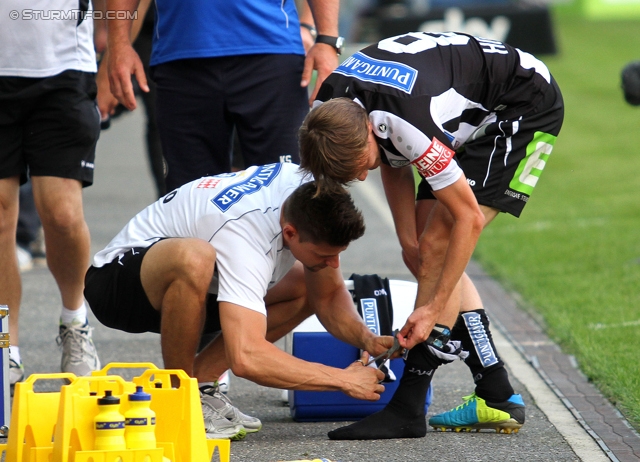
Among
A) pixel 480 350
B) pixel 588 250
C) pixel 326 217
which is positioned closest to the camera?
pixel 326 217

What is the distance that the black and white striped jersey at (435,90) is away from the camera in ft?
11.2

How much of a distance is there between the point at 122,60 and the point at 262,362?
5.55 ft

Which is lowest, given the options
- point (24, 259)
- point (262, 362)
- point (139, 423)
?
point (24, 259)

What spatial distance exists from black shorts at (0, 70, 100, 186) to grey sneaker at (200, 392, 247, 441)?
1.27m

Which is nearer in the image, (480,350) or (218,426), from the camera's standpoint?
(218,426)

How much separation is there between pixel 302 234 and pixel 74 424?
102 cm

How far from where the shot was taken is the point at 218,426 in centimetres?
379

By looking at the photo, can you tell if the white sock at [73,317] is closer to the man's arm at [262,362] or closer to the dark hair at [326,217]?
the man's arm at [262,362]

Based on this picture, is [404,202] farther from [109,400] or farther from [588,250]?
[588,250]

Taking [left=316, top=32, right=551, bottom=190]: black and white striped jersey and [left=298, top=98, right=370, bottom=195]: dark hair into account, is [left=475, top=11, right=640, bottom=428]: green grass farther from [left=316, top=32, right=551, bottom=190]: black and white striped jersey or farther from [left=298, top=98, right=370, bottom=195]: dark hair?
[left=298, top=98, right=370, bottom=195]: dark hair

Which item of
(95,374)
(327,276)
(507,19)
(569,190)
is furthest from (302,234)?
(507,19)

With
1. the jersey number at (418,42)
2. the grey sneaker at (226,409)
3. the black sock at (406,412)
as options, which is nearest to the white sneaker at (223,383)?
the grey sneaker at (226,409)

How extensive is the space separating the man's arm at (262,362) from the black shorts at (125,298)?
411 millimetres

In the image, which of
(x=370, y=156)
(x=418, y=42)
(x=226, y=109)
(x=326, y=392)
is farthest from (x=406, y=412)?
(x=226, y=109)
